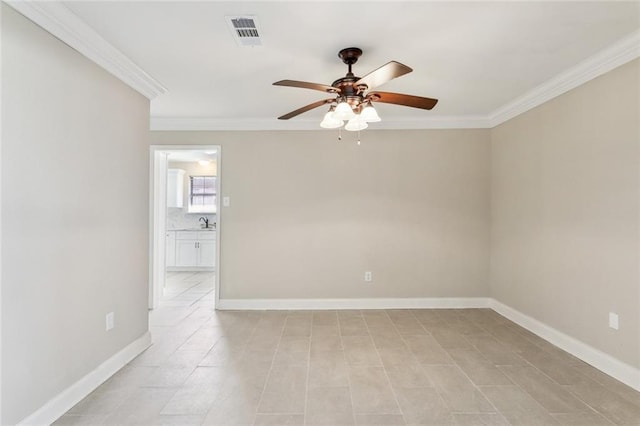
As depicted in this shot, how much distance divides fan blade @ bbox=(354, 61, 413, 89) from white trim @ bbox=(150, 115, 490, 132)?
2.17 metres

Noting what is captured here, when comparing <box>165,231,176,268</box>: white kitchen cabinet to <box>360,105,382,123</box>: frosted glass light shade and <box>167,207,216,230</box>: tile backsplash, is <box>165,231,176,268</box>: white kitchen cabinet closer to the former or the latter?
<box>167,207,216,230</box>: tile backsplash

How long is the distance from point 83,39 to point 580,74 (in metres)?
3.84

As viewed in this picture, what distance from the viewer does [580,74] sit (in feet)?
9.02

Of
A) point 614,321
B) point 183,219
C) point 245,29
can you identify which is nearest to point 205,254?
point 183,219

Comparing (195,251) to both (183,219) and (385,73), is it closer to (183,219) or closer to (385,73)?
(183,219)

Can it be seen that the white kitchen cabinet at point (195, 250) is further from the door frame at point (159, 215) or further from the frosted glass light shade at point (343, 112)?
the frosted glass light shade at point (343, 112)

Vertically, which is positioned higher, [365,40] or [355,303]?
[365,40]

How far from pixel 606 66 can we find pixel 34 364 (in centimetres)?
441

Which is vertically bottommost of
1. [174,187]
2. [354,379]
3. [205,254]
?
[354,379]

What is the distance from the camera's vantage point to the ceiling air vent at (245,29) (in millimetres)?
2031

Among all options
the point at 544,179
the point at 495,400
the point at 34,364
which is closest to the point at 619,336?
the point at 495,400

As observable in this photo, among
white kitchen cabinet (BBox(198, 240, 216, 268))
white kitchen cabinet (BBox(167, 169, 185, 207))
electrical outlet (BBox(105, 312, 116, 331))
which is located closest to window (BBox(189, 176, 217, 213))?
white kitchen cabinet (BBox(167, 169, 185, 207))

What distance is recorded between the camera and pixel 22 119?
176 cm

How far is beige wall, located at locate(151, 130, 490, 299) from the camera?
4258 mm
